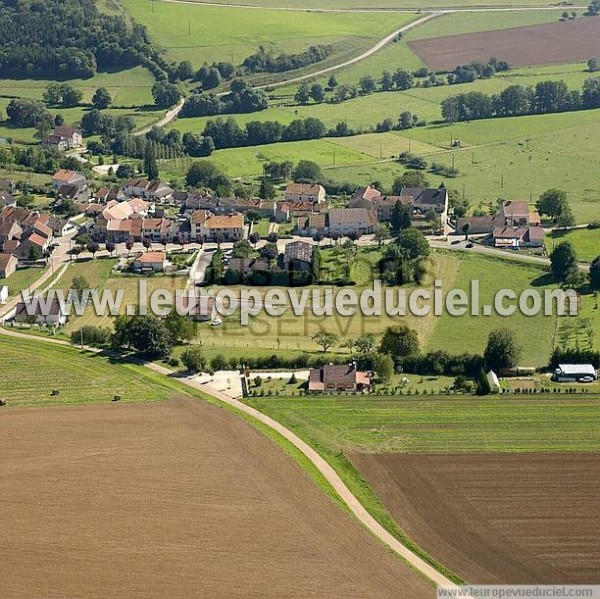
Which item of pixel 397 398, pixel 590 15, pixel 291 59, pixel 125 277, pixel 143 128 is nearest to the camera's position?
pixel 397 398

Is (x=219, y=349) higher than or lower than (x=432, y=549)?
higher

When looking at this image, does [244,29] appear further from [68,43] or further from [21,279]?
[21,279]

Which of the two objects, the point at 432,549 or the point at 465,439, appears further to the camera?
the point at 465,439

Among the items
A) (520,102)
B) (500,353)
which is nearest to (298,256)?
(500,353)

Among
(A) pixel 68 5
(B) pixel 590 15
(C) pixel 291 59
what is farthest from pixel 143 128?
(B) pixel 590 15

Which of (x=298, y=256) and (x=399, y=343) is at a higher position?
(x=298, y=256)

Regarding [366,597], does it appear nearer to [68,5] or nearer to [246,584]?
[246,584]

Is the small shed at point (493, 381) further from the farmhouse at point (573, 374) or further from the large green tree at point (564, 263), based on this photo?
the large green tree at point (564, 263)
